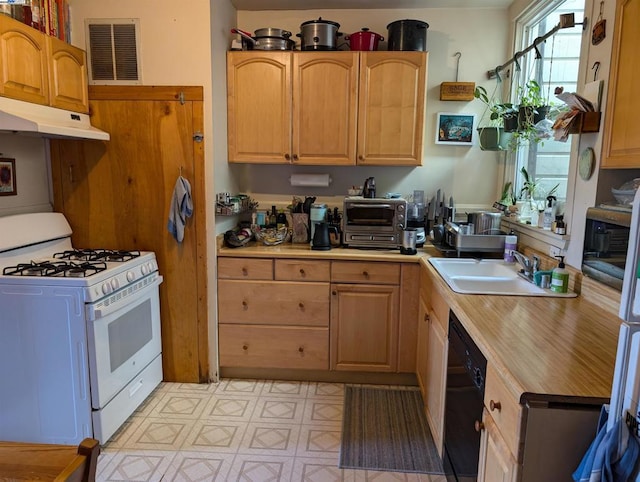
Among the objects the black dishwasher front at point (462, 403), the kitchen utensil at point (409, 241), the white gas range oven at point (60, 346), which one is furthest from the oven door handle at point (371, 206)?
the white gas range oven at point (60, 346)

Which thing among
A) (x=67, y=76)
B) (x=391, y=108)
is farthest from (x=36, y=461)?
(x=391, y=108)

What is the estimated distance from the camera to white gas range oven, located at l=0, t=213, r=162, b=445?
210cm

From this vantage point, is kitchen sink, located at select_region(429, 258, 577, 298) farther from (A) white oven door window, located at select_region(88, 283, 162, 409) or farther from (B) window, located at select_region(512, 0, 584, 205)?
(A) white oven door window, located at select_region(88, 283, 162, 409)

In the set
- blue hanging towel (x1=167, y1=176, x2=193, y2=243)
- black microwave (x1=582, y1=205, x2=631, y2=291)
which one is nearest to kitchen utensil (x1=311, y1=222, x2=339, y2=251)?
blue hanging towel (x1=167, y1=176, x2=193, y2=243)

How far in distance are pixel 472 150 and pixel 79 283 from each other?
2732 mm

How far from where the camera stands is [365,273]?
280 centimetres

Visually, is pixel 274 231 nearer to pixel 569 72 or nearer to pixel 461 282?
pixel 461 282

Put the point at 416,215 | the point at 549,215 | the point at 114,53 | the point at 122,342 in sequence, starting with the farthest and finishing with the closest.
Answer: the point at 416,215 < the point at 114,53 < the point at 122,342 < the point at 549,215

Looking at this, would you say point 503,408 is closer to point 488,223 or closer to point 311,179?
point 488,223

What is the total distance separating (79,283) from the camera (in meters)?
2.06

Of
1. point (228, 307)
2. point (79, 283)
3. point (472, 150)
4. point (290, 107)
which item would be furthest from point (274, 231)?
point (472, 150)

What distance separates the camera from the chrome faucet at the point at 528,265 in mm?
2133

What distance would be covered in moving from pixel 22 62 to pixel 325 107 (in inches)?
67.5

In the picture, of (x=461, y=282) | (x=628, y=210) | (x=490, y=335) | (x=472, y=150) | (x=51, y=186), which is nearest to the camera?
(x=490, y=335)
